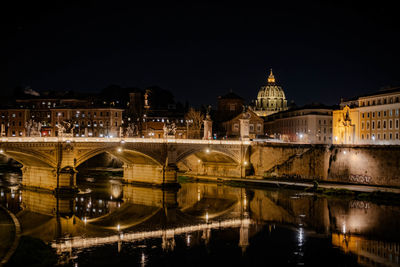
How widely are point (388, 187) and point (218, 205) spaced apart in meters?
18.3

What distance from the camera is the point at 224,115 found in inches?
4149

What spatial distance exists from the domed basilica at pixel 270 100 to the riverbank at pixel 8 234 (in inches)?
5355

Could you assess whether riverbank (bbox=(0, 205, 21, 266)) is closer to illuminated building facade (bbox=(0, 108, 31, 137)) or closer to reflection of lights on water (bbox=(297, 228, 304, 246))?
reflection of lights on water (bbox=(297, 228, 304, 246))

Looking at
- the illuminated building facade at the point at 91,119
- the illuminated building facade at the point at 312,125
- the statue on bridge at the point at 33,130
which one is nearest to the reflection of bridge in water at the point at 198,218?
the statue on bridge at the point at 33,130

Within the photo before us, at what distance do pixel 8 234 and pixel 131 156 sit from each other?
30.9 metres

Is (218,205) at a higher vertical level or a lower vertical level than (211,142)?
lower

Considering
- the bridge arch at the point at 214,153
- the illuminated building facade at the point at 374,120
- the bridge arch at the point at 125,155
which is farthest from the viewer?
the illuminated building facade at the point at 374,120

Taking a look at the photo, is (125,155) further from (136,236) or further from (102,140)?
(136,236)

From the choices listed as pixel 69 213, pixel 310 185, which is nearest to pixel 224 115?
pixel 310 185

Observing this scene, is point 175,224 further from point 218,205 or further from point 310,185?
point 310,185

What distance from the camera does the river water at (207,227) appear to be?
2997cm

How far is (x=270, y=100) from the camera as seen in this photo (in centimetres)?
17375

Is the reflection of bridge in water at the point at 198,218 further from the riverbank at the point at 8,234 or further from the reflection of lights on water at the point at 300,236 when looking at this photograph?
the reflection of lights on water at the point at 300,236

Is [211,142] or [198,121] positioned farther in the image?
[198,121]
